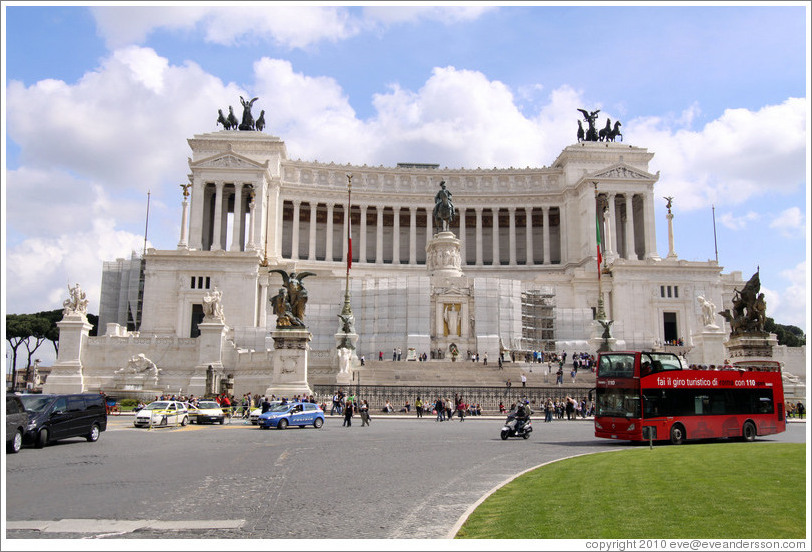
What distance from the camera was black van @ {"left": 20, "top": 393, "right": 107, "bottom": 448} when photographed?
24031 millimetres

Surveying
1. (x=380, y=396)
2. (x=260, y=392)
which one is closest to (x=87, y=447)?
(x=380, y=396)

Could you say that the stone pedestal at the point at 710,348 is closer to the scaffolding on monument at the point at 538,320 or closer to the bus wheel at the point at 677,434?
the scaffolding on monument at the point at 538,320

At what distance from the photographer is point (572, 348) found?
76438 mm

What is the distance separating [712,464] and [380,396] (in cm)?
2960

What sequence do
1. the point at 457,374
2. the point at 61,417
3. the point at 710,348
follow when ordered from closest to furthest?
the point at 61,417 → the point at 457,374 → the point at 710,348

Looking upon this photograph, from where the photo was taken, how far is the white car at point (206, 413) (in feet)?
125

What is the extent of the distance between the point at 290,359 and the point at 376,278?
127 ft

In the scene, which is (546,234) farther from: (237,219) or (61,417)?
(61,417)

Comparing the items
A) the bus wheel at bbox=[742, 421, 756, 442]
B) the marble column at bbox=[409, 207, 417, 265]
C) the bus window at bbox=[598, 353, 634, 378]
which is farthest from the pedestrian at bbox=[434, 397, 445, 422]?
the marble column at bbox=[409, 207, 417, 265]

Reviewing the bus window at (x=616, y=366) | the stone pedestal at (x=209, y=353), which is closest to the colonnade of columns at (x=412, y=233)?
the stone pedestal at (x=209, y=353)

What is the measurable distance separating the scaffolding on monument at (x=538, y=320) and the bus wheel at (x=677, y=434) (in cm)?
4937

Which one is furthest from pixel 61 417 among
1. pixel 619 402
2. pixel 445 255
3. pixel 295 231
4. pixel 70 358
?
pixel 295 231

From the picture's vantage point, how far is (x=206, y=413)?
38062 mm

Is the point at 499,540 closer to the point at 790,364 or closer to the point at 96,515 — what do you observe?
the point at 96,515
